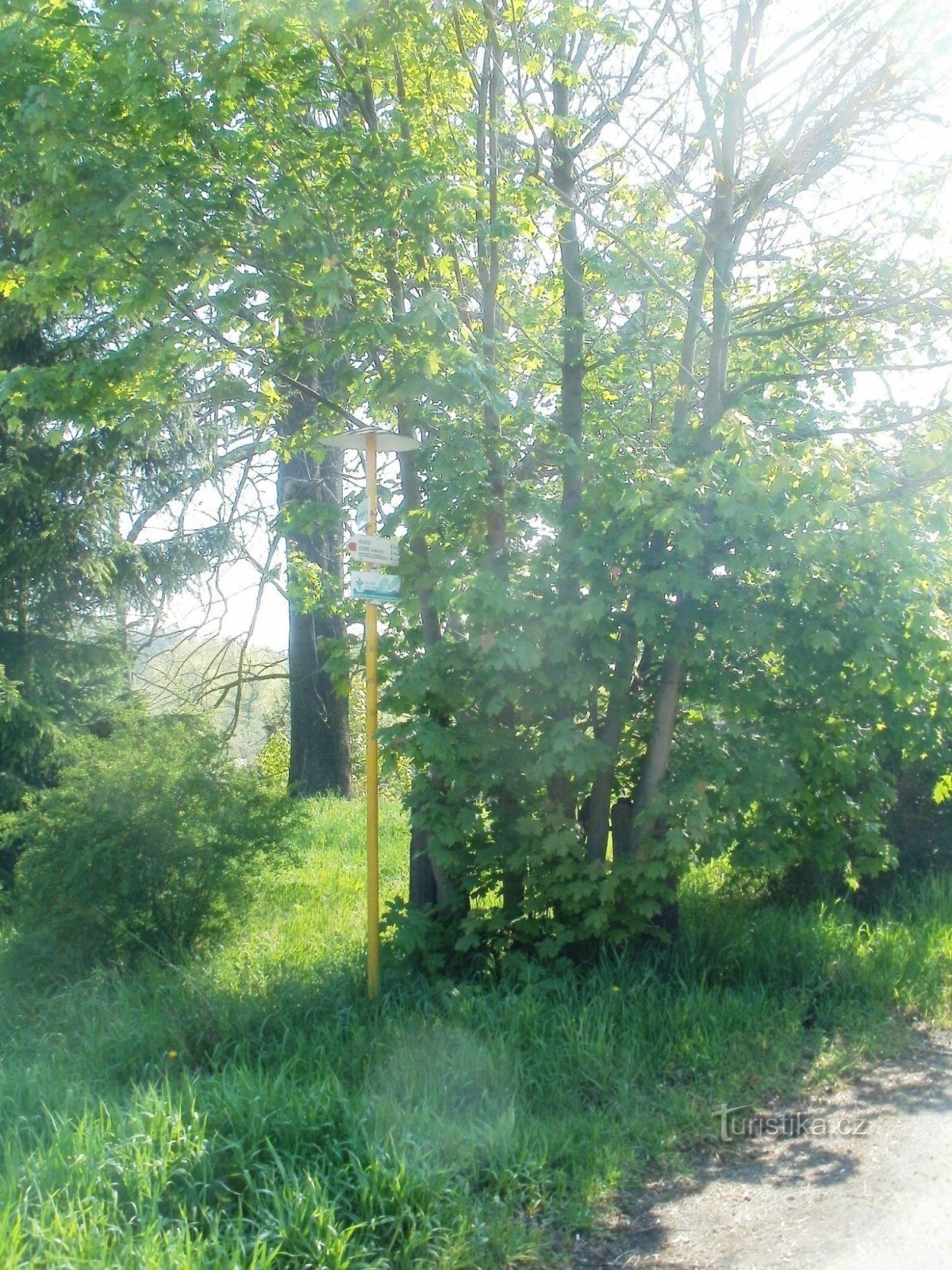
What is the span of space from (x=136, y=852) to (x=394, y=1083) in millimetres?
3423

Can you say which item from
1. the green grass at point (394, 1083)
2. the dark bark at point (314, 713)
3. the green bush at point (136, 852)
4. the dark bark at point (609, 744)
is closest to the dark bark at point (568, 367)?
the dark bark at point (609, 744)

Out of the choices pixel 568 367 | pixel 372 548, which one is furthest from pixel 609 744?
pixel 568 367

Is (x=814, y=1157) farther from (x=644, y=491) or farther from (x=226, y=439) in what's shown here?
(x=226, y=439)

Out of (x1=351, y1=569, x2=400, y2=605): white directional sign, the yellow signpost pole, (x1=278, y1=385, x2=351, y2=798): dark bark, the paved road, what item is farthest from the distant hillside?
the paved road

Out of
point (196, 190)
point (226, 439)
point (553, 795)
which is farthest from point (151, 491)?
point (553, 795)

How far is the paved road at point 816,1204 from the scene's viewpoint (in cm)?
436

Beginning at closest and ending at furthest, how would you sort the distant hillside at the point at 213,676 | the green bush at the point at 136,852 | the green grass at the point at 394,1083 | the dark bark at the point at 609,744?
the green grass at the point at 394,1083 < the dark bark at the point at 609,744 < the green bush at the point at 136,852 < the distant hillside at the point at 213,676

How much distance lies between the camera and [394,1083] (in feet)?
17.8

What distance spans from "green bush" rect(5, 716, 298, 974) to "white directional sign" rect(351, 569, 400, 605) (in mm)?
2466

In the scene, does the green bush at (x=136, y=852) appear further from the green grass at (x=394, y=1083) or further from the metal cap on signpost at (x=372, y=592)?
the metal cap on signpost at (x=372, y=592)

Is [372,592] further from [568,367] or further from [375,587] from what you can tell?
[568,367]

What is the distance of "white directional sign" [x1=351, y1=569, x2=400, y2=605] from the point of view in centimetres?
686

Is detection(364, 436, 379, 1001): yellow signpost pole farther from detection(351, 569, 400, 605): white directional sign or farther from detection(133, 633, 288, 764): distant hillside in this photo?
detection(133, 633, 288, 764): distant hillside

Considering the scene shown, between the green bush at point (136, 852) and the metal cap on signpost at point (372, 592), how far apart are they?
1847 mm
